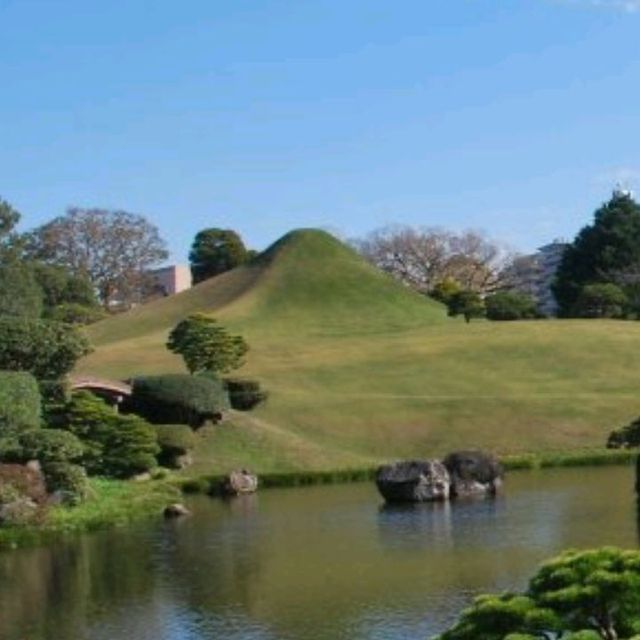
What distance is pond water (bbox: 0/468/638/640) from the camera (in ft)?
74.9

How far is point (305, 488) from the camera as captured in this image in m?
48.5

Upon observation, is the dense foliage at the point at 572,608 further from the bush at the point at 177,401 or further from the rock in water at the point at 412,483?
the bush at the point at 177,401

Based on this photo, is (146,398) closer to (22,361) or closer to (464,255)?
(22,361)

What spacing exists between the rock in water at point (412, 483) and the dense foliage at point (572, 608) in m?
28.8

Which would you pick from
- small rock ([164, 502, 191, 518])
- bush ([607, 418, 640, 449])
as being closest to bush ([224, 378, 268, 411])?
bush ([607, 418, 640, 449])

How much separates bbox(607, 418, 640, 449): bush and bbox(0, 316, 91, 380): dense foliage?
20.8 metres

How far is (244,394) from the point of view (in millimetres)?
62094

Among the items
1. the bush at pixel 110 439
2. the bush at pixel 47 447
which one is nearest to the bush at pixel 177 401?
the bush at pixel 110 439

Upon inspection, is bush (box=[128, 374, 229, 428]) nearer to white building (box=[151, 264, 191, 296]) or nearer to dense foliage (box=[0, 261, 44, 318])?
dense foliage (box=[0, 261, 44, 318])

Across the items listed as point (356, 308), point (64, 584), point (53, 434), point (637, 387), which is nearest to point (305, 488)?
point (53, 434)

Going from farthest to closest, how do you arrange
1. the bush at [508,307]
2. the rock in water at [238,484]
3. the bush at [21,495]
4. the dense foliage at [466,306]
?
the bush at [508,307] < the dense foliage at [466,306] < the rock in water at [238,484] < the bush at [21,495]

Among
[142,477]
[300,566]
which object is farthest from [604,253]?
[300,566]

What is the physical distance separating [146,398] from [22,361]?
554 centimetres

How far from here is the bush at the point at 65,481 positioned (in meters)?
40.8
